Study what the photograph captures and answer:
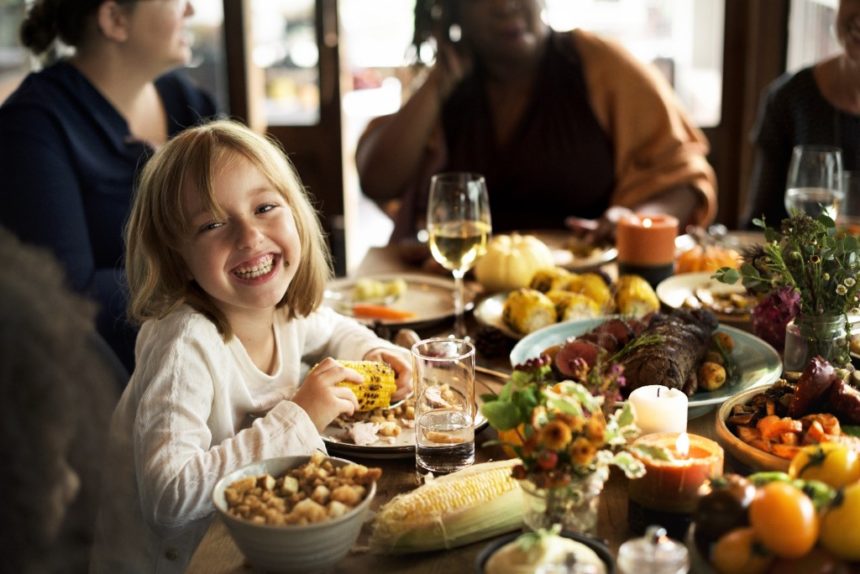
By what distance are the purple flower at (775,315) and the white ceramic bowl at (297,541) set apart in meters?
0.79

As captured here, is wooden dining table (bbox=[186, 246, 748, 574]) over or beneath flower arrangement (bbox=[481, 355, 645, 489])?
beneath

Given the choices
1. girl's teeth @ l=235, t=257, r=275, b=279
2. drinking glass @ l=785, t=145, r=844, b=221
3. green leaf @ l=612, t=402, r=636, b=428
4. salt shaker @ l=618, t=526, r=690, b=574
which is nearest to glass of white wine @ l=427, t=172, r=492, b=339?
girl's teeth @ l=235, t=257, r=275, b=279

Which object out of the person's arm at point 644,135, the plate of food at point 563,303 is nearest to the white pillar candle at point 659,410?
the plate of food at point 563,303

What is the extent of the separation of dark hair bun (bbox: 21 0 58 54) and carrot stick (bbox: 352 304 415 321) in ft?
3.81

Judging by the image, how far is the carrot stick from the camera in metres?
1.81

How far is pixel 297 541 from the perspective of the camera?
910 millimetres

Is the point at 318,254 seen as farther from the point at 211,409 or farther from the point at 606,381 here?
the point at 606,381

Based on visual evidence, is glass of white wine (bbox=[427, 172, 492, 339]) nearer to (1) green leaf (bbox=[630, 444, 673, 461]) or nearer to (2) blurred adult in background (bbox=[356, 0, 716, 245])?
(1) green leaf (bbox=[630, 444, 673, 461])

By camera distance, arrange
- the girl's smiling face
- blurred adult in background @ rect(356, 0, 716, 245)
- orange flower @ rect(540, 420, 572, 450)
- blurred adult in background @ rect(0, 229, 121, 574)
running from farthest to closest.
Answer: blurred adult in background @ rect(356, 0, 716, 245) → the girl's smiling face → orange flower @ rect(540, 420, 572, 450) → blurred adult in background @ rect(0, 229, 121, 574)

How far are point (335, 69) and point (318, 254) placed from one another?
2.93 meters

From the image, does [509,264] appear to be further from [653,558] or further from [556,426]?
[653,558]

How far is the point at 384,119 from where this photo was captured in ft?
9.39

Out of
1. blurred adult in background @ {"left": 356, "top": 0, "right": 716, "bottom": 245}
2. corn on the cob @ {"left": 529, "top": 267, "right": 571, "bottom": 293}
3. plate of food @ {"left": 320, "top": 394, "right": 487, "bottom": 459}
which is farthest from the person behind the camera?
blurred adult in background @ {"left": 356, "top": 0, "right": 716, "bottom": 245}

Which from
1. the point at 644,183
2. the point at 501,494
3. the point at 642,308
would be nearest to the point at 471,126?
the point at 644,183
